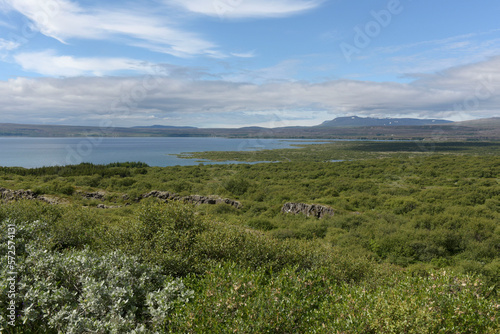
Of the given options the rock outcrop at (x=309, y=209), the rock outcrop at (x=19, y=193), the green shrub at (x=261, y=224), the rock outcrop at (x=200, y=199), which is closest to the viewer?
the green shrub at (x=261, y=224)

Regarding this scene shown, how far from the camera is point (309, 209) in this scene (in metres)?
27.3

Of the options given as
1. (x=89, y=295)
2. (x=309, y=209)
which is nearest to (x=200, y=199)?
(x=309, y=209)

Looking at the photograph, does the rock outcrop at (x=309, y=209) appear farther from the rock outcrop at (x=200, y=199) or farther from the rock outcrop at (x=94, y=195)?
the rock outcrop at (x=94, y=195)

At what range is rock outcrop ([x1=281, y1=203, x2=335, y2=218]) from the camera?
2658cm

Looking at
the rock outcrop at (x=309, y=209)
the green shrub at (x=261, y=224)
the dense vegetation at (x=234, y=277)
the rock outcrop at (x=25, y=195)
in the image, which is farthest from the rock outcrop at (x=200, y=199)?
the dense vegetation at (x=234, y=277)

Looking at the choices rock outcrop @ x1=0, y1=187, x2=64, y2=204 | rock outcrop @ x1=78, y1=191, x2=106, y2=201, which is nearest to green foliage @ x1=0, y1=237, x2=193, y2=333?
rock outcrop @ x1=0, y1=187, x2=64, y2=204

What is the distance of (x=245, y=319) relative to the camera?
5.79m

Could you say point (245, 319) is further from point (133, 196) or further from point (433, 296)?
point (133, 196)

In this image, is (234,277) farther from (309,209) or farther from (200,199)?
(200,199)

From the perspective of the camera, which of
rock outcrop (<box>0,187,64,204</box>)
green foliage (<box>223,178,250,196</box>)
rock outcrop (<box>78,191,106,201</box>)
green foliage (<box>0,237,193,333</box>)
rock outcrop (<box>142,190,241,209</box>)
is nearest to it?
green foliage (<box>0,237,193,333</box>)

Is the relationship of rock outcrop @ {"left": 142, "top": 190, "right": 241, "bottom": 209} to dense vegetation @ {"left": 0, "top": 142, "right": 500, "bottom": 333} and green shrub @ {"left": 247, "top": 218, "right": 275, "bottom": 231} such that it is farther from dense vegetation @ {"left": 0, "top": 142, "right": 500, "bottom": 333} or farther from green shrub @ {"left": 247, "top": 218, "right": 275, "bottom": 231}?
dense vegetation @ {"left": 0, "top": 142, "right": 500, "bottom": 333}

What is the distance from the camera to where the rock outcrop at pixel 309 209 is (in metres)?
26.6

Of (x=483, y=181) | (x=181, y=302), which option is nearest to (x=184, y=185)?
(x=181, y=302)

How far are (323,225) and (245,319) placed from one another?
18082 mm
